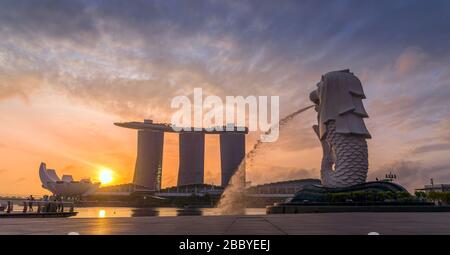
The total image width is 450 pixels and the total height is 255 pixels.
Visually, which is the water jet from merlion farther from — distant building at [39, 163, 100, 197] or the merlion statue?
distant building at [39, 163, 100, 197]

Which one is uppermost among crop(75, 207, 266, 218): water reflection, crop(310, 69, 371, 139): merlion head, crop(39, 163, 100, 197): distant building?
crop(310, 69, 371, 139): merlion head

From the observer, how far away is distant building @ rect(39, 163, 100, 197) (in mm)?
153500

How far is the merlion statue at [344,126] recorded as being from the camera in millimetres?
61125

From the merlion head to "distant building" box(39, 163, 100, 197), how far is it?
116853mm

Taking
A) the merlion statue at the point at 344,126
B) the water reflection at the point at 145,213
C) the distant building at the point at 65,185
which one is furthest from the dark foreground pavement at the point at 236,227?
the distant building at the point at 65,185

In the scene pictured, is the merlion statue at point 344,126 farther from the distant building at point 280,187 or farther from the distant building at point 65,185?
the distant building at point 65,185

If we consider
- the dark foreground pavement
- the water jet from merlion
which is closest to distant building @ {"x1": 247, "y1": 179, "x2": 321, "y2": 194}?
the water jet from merlion

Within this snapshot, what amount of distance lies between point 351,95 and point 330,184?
14.3 metres

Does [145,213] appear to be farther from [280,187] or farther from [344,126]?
[280,187]

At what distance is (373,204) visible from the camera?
41344 mm

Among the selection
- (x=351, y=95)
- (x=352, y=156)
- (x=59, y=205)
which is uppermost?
(x=351, y=95)

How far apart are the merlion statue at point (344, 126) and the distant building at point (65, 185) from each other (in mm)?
115624
